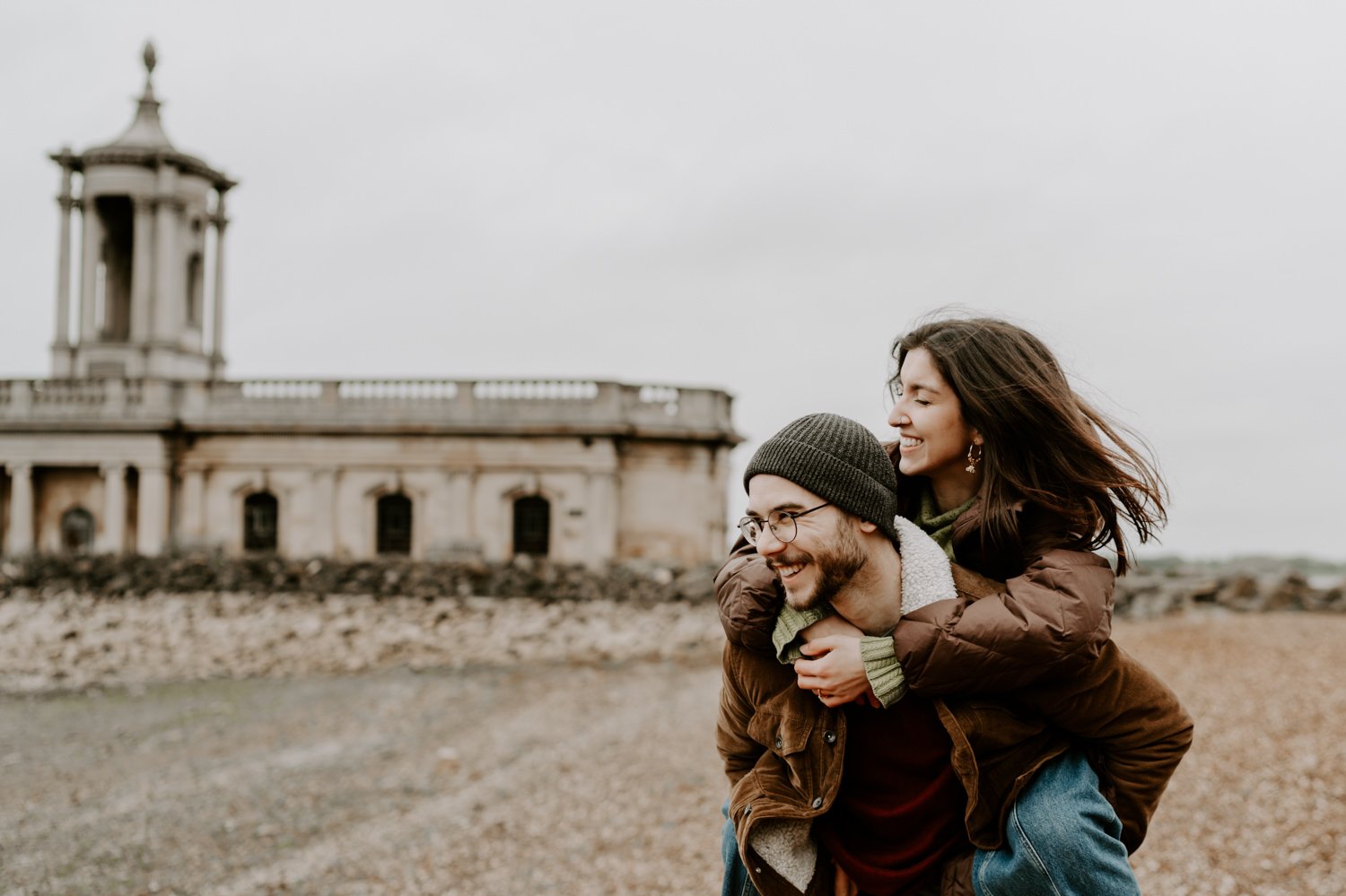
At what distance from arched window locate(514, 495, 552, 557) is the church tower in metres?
13.0

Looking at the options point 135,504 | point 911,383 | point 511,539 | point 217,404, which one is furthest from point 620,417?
point 911,383

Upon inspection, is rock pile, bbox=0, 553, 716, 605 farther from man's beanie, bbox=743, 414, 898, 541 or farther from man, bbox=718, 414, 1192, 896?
man's beanie, bbox=743, 414, 898, 541

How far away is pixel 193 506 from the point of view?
30.7 meters

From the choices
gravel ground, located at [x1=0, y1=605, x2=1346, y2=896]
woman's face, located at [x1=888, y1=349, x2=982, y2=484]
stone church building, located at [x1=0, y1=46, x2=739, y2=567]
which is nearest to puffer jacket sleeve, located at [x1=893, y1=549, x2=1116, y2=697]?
woman's face, located at [x1=888, y1=349, x2=982, y2=484]

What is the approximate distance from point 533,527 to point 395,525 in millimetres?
3933

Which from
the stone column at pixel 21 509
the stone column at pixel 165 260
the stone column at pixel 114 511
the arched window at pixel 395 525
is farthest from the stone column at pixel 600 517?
the stone column at pixel 165 260

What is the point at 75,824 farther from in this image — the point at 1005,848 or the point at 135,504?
the point at 135,504

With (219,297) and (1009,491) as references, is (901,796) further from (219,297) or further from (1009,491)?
(219,297)

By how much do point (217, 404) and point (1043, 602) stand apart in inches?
1253

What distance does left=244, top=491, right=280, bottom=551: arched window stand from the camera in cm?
3073

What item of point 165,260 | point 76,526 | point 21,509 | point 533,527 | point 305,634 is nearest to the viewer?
point 305,634

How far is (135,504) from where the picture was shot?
30672mm

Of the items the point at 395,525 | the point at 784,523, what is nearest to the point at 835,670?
the point at 784,523

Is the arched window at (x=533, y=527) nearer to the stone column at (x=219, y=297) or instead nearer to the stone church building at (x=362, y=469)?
the stone church building at (x=362, y=469)
